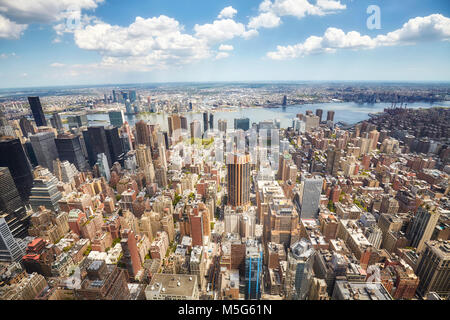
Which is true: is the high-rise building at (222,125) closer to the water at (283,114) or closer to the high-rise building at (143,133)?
the water at (283,114)

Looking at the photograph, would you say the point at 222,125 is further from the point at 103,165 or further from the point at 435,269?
the point at 435,269

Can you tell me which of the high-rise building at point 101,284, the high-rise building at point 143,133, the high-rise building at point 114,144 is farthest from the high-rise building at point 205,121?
the high-rise building at point 101,284

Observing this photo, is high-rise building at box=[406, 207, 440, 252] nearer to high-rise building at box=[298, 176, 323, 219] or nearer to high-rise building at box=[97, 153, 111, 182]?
high-rise building at box=[298, 176, 323, 219]

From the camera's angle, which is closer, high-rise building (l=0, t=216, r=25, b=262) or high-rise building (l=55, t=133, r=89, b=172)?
high-rise building (l=0, t=216, r=25, b=262)

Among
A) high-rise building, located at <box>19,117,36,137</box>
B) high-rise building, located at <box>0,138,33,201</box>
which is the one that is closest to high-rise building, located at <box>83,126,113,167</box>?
high-rise building, located at <box>19,117,36,137</box>
